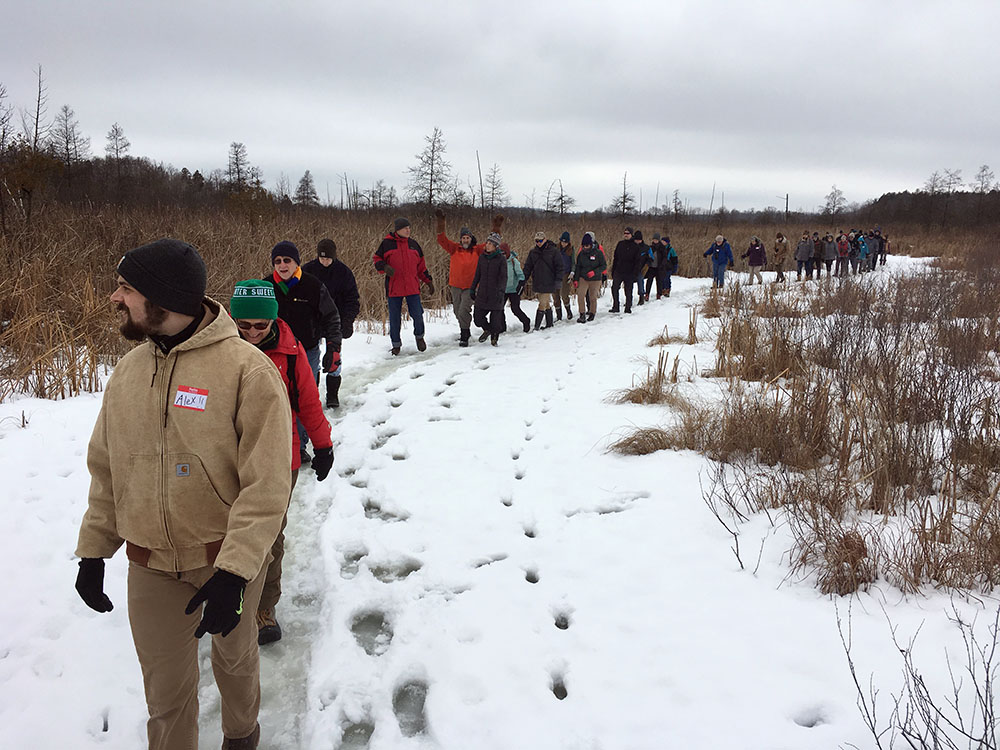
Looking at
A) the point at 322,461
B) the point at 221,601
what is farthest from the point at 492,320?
the point at 221,601

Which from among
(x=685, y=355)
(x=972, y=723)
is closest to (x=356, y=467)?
(x=972, y=723)

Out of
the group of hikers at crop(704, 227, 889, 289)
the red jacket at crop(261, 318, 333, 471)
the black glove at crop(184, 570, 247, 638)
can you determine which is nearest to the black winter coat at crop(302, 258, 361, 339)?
the red jacket at crop(261, 318, 333, 471)

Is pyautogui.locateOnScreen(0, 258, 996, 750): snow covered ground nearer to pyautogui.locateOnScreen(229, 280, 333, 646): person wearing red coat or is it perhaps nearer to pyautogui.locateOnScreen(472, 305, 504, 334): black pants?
pyautogui.locateOnScreen(229, 280, 333, 646): person wearing red coat

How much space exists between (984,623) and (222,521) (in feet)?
10.3

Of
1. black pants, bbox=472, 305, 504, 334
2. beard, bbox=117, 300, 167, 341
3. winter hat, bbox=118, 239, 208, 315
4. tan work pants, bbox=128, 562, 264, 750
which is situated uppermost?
winter hat, bbox=118, 239, 208, 315

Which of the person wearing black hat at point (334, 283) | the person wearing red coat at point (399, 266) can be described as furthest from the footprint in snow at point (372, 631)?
the person wearing red coat at point (399, 266)

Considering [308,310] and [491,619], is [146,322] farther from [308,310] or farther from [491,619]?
[308,310]

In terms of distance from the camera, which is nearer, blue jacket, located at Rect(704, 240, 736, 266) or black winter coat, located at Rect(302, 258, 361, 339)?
black winter coat, located at Rect(302, 258, 361, 339)

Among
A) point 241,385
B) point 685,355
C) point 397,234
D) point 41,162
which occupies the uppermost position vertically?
point 41,162

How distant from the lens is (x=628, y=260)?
42.1ft

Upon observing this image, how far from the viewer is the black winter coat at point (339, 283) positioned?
244 inches

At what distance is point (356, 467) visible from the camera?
4.89 m

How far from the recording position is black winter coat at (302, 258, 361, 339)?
20.3 ft

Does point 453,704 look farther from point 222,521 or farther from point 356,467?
point 356,467
